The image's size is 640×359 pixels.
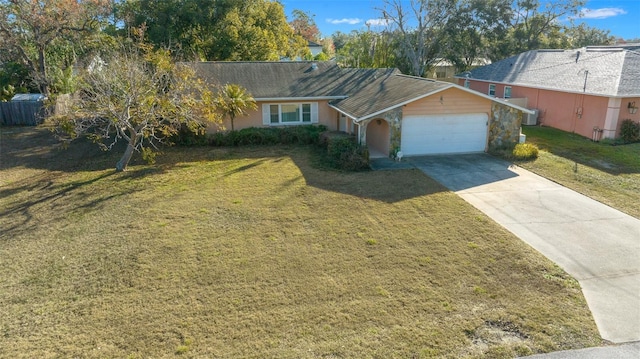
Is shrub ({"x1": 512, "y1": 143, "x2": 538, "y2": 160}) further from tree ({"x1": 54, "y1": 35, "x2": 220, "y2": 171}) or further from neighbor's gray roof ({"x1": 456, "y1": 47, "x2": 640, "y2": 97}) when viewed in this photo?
tree ({"x1": 54, "y1": 35, "x2": 220, "y2": 171})

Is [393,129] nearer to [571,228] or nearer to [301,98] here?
[301,98]

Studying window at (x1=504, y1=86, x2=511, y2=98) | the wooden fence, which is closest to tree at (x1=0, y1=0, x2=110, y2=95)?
the wooden fence

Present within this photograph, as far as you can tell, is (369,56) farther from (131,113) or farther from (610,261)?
(610,261)

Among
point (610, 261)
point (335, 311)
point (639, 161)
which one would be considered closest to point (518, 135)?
point (639, 161)

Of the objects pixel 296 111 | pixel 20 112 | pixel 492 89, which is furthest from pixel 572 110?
pixel 20 112

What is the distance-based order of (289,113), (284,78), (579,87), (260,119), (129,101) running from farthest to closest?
(284,78), (289,113), (260,119), (579,87), (129,101)

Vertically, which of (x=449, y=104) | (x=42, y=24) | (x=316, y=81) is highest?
(x=42, y=24)
